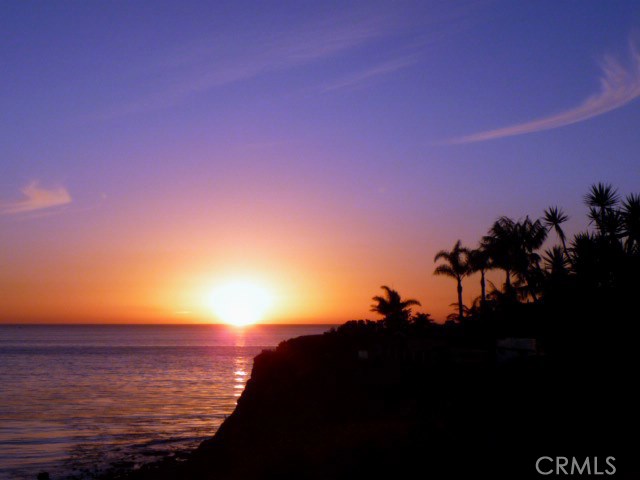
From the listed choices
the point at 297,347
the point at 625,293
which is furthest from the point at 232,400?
the point at 625,293

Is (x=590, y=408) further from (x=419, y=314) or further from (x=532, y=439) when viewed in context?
(x=419, y=314)

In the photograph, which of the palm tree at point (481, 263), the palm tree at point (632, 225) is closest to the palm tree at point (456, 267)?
the palm tree at point (481, 263)

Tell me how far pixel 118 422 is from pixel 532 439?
38.2 m

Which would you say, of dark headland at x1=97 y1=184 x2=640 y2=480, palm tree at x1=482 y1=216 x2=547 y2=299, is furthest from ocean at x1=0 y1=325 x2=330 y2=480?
palm tree at x1=482 y1=216 x2=547 y2=299

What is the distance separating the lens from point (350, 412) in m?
26.1
